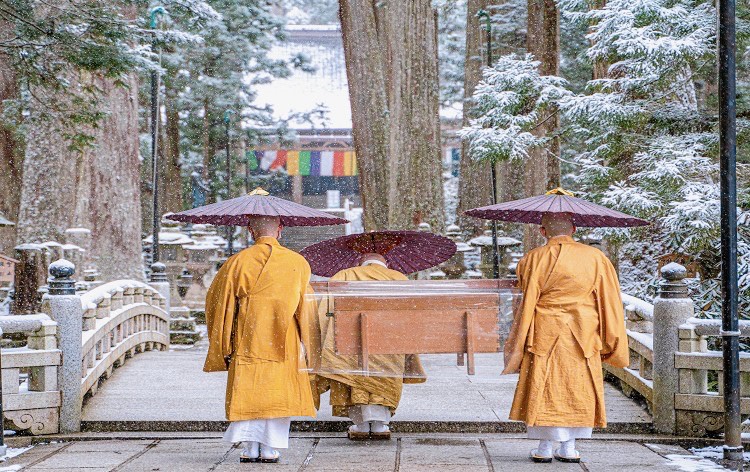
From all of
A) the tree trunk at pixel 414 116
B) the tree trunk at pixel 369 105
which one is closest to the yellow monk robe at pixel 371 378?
the tree trunk at pixel 414 116

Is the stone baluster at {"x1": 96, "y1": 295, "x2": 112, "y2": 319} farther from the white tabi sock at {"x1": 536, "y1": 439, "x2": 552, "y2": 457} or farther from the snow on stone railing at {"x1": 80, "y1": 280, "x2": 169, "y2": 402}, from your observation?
the white tabi sock at {"x1": 536, "y1": 439, "x2": 552, "y2": 457}

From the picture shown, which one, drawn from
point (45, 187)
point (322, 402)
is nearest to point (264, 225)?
point (322, 402)

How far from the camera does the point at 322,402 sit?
27.8ft

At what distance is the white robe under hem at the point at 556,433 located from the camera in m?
5.89

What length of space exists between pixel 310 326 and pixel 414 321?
703mm

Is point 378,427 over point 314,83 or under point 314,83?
under

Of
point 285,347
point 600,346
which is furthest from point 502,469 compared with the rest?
point 285,347

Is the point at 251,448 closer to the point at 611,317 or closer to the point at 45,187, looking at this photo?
the point at 611,317

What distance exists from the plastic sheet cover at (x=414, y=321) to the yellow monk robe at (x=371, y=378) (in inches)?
12.5

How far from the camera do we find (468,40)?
21266mm

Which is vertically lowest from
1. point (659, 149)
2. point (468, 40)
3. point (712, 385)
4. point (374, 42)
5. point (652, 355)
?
point (712, 385)

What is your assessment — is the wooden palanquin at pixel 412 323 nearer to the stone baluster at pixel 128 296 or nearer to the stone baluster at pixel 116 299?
the stone baluster at pixel 116 299

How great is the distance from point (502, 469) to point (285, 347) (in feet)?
4.90

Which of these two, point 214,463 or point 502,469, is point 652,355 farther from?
point 214,463
